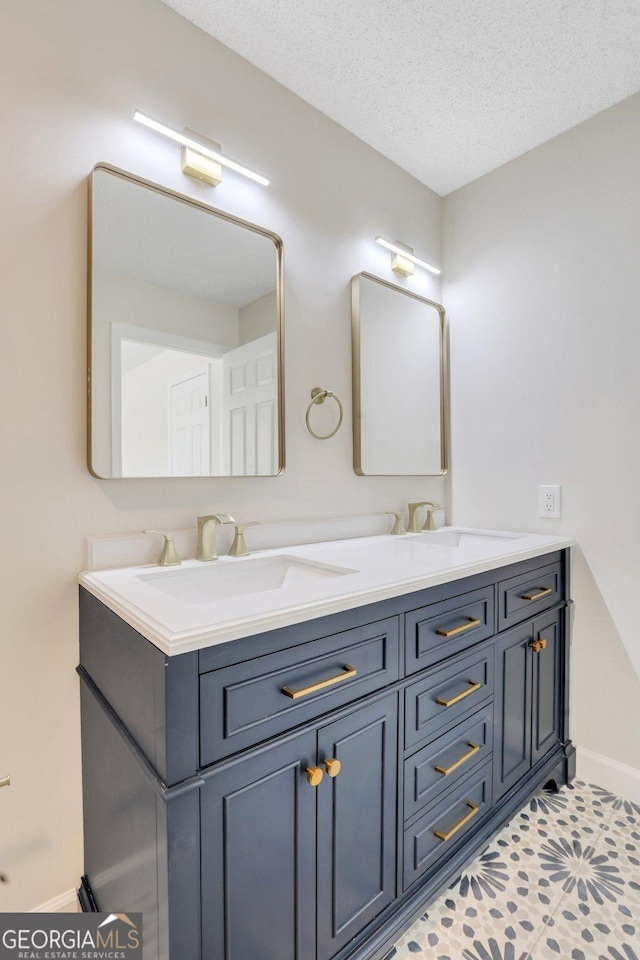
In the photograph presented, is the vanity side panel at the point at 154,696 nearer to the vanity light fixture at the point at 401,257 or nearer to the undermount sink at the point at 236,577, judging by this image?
the undermount sink at the point at 236,577

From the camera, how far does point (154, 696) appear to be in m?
0.81

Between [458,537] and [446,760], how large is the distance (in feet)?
3.08

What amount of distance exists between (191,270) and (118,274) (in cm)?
22

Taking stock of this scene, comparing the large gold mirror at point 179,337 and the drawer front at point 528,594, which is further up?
the large gold mirror at point 179,337

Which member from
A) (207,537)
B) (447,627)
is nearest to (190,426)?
(207,537)

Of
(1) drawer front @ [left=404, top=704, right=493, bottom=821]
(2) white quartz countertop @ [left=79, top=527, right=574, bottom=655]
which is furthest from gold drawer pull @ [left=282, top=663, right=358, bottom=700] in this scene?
(1) drawer front @ [left=404, top=704, right=493, bottom=821]

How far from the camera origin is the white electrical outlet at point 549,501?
1.88 meters

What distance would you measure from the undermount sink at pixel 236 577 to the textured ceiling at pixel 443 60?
1592mm

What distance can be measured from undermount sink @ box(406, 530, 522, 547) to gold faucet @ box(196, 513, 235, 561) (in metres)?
0.82

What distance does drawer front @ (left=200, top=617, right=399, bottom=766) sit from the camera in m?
0.83

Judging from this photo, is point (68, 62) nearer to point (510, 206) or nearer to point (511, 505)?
point (510, 206)

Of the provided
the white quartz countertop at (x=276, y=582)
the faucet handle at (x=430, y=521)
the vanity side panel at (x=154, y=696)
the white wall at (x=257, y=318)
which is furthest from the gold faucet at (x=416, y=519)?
the vanity side panel at (x=154, y=696)

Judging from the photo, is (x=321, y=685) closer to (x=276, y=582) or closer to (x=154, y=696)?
(x=154, y=696)

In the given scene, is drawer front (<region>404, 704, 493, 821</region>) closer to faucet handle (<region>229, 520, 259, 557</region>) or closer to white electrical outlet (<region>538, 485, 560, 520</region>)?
faucet handle (<region>229, 520, 259, 557</region>)
